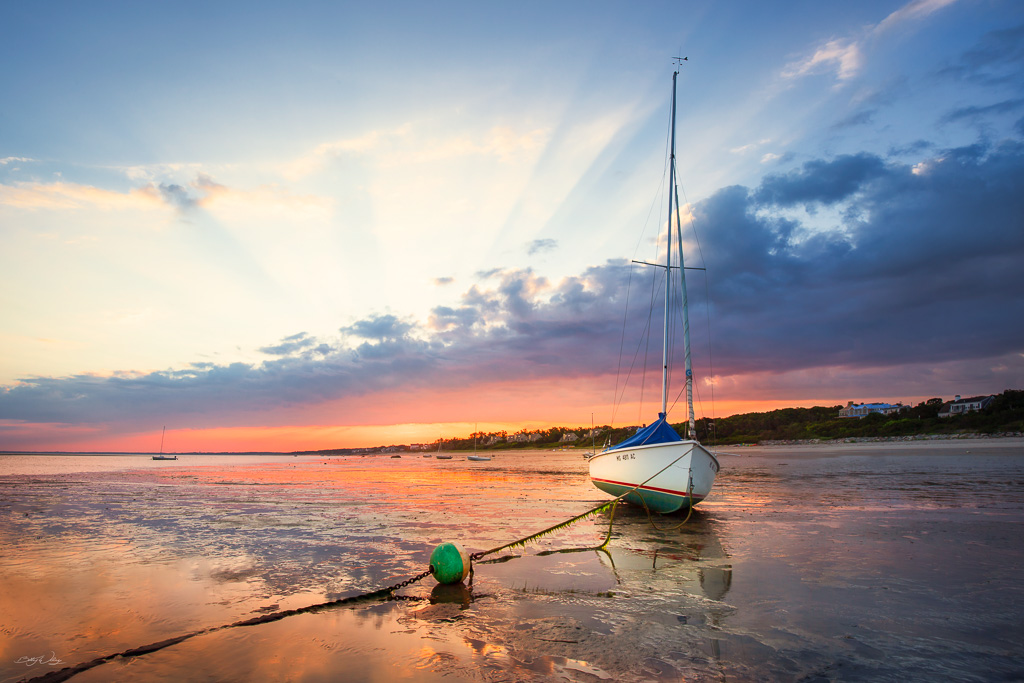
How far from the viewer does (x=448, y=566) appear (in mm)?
8352

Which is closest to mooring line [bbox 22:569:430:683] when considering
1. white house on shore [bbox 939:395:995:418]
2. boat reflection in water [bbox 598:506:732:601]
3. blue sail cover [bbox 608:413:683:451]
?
boat reflection in water [bbox 598:506:732:601]

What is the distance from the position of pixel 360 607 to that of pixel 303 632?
1.12 meters

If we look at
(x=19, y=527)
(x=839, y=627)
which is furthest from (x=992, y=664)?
(x=19, y=527)

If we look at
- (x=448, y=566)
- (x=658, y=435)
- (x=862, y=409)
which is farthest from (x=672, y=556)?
(x=862, y=409)

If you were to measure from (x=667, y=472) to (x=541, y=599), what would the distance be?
31.3ft

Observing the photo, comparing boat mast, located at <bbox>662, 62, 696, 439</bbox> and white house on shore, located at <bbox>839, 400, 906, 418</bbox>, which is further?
white house on shore, located at <bbox>839, 400, 906, 418</bbox>

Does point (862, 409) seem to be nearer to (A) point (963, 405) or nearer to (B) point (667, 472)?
(A) point (963, 405)

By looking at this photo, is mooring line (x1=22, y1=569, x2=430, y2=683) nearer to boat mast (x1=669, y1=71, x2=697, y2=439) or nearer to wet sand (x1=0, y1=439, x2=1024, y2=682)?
A: wet sand (x1=0, y1=439, x2=1024, y2=682)

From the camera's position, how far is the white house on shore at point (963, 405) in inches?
4237

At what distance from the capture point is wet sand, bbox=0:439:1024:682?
5.31 metres

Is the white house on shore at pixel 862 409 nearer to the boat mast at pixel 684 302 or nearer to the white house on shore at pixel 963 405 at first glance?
the white house on shore at pixel 963 405

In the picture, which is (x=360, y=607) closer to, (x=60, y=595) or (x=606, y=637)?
(x=606, y=637)

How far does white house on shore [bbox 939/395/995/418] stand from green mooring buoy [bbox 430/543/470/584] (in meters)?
134

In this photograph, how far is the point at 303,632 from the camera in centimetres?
636
